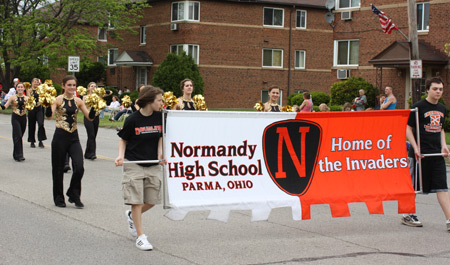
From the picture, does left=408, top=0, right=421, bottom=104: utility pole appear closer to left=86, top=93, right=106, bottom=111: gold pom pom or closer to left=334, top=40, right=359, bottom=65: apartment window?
left=86, top=93, right=106, bottom=111: gold pom pom

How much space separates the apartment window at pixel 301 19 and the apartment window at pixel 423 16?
1837 cm

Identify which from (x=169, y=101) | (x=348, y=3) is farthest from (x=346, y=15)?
(x=169, y=101)

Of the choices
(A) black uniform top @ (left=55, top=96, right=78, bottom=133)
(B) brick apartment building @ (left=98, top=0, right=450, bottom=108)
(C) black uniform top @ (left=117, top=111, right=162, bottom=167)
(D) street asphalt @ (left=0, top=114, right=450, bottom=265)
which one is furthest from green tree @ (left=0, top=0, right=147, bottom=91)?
(C) black uniform top @ (left=117, top=111, right=162, bottom=167)

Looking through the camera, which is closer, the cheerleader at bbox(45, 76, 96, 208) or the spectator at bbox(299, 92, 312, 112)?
the cheerleader at bbox(45, 76, 96, 208)

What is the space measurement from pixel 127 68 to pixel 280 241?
45.3m

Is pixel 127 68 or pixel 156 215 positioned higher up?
pixel 127 68

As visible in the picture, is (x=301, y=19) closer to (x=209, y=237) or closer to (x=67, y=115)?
(x=67, y=115)

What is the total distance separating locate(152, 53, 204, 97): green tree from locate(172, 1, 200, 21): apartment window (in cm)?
422

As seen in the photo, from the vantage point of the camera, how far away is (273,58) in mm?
47688

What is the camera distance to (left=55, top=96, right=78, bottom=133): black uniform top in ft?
31.2

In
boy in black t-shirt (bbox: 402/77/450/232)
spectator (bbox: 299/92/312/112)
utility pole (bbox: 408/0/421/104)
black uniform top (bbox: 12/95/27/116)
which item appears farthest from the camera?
spectator (bbox: 299/92/312/112)

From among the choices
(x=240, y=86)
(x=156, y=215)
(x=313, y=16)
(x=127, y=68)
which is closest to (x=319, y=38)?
(x=313, y=16)

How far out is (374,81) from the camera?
32.9 metres

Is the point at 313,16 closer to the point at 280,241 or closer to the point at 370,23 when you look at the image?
the point at 370,23
